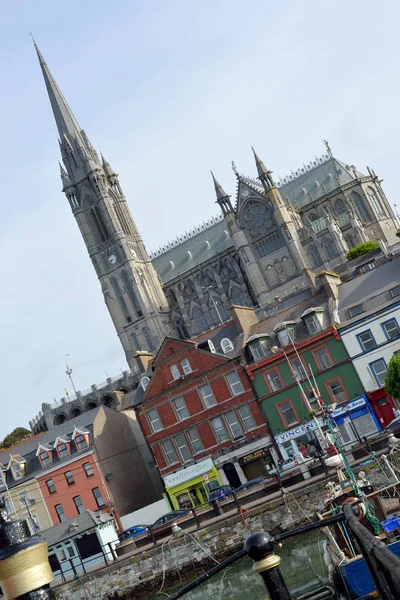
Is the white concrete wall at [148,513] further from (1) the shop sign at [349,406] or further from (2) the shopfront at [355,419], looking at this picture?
(1) the shop sign at [349,406]

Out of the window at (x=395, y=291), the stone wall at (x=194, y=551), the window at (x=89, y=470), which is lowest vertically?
the stone wall at (x=194, y=551)

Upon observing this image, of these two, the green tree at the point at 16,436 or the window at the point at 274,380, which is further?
the green tree at the point at 16,436

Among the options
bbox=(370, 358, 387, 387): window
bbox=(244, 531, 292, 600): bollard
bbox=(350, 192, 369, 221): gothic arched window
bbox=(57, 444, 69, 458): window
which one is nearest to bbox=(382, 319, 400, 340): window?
bbox=(370, 358, 387, 387): window

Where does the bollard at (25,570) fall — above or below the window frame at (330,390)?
below

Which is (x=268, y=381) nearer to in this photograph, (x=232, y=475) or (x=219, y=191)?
(x=232, y=475)

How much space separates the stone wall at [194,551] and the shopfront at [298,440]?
16729 mm

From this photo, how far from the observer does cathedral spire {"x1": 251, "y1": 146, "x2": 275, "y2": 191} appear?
10244 centimetres

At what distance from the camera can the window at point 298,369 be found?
49.3 meters

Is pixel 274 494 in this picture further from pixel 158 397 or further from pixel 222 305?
pixel 222 305

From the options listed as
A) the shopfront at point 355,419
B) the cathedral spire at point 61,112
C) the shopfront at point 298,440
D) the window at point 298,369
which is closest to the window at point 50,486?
the shopfront at point 298,440

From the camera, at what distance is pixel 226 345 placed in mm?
53750

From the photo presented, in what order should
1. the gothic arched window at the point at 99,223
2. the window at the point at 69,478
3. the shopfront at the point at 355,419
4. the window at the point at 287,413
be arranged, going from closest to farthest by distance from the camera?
the shopfront at the point at 355,419, the window at the point at 287,413, the window at the point at 69,478, the gothic arched window at the point at 99,223

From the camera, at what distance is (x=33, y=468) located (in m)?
58.1

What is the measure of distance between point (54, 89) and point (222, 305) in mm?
45901
